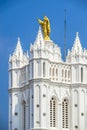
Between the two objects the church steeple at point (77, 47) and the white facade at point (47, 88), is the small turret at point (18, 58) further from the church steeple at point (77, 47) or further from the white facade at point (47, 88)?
the church steeple at point (77, 47)

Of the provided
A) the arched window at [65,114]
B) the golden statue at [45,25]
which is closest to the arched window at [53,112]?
the arched window at [65,114]

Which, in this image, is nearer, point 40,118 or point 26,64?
point 40,118

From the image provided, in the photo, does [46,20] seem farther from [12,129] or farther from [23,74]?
[12,129]

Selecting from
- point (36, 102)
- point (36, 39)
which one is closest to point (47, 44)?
point (36, 39)

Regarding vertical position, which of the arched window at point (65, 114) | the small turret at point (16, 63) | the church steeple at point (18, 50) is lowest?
the arched window at point (65, 114)

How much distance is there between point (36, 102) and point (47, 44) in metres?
7.61

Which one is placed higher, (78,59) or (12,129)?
(78,59)

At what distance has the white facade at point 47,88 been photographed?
289ft

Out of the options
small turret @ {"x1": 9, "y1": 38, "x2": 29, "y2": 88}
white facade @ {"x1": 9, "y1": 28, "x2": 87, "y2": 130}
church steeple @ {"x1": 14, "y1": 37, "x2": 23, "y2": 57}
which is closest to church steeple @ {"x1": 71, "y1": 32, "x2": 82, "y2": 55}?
white facade @ {"x1": 9, "y1": 28, "x2": 87, "y2": 130}

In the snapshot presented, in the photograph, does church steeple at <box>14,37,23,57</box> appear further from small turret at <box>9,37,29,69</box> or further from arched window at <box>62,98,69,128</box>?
arched window at <box>62,98,69,128</box>

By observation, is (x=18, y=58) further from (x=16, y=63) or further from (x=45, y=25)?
(x=45, y=25)

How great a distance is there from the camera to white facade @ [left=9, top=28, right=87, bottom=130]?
289 feet

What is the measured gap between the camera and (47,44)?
91500 millimetres

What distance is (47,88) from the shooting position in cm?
8862
